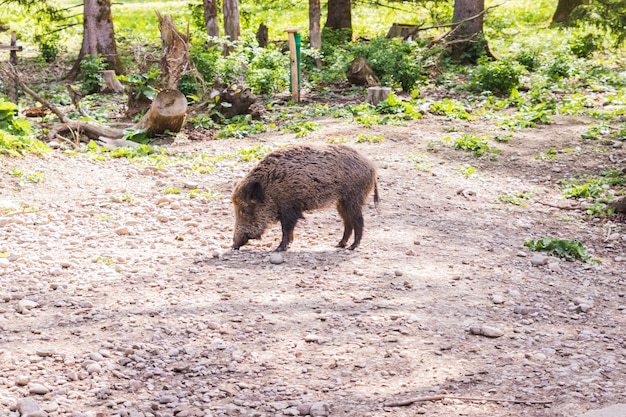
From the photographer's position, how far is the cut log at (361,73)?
16281 millimetres

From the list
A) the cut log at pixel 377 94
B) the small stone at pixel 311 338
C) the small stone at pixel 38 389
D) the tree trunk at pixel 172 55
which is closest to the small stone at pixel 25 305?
the small stone at pixel 38 389

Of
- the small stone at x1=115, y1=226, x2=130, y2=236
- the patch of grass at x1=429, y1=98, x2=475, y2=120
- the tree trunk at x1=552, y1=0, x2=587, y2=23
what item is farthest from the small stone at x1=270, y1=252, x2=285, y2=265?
the tree trunk at x1=552, y1=0, x2=587, y2=23

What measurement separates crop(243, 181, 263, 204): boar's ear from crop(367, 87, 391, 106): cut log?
24.1 ft

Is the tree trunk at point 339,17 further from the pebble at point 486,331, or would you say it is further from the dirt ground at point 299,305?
the pebble at point 486,331

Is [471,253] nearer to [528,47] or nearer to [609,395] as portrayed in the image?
[609,395]

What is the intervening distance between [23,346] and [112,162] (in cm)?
588

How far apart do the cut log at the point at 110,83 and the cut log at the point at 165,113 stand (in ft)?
15.8

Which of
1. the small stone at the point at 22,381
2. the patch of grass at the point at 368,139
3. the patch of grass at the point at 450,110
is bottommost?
the small stone at the point at 22,381

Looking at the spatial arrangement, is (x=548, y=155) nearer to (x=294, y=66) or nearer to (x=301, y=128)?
(x=301, y=128)

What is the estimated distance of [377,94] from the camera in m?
14.2

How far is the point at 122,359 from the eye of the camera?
187 inches

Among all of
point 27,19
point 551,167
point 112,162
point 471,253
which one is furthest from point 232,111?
point 27,19

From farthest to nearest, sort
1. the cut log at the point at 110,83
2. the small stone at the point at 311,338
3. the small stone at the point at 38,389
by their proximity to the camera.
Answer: the cut log at the point at 110,83 → the small stone at the point at 311,338 → the small stone at the point at 38,389

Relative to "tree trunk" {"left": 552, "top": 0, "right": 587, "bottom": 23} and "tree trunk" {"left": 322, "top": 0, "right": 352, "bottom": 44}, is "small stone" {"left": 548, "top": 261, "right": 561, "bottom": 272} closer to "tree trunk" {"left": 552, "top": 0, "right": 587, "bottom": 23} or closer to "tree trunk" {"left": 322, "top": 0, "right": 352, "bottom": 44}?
"tree trunk" {"left": 322, "top": 0, "right": 352, "bottom": 44}
